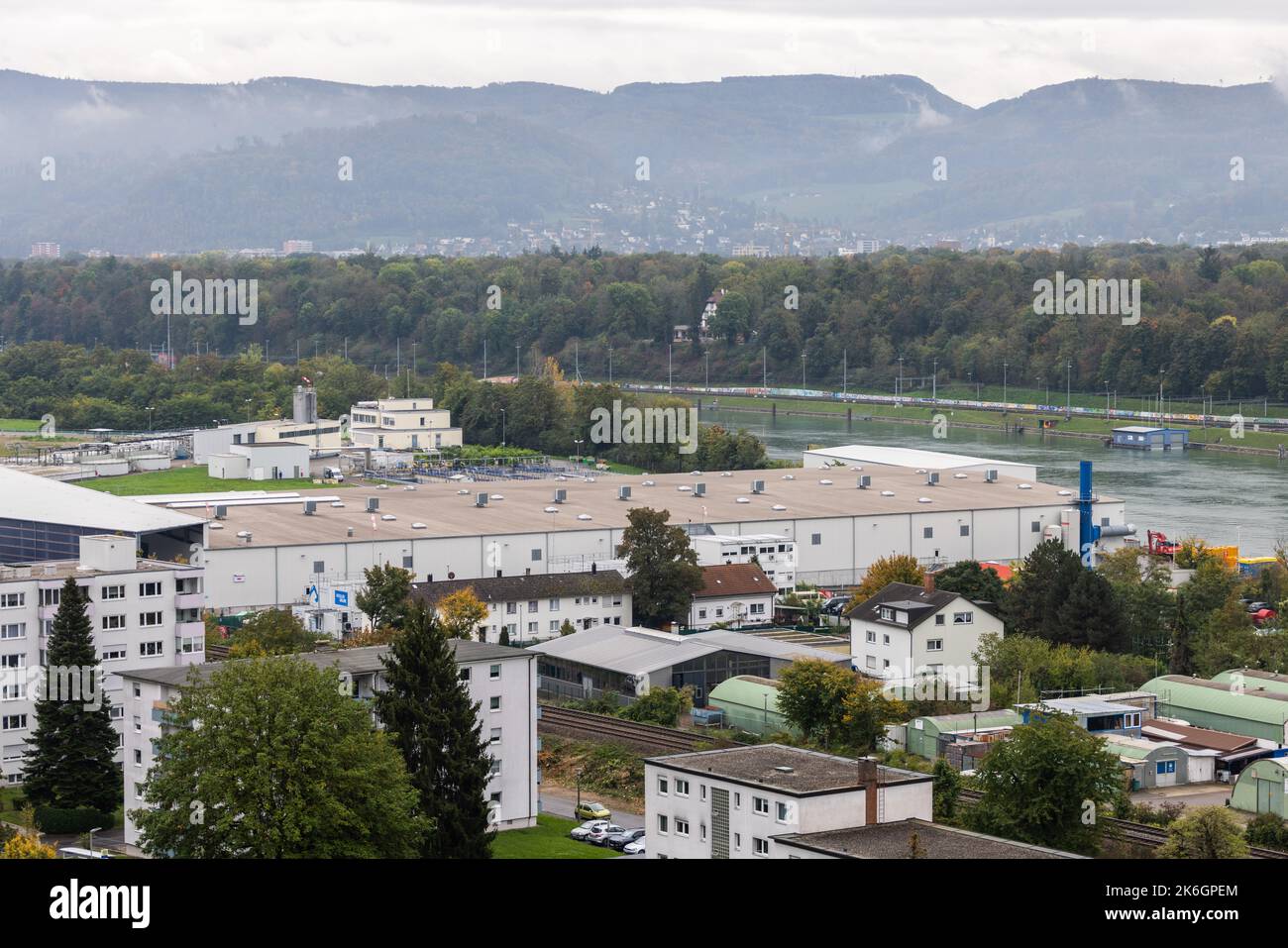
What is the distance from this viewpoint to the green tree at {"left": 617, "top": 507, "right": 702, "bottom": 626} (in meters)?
16.6

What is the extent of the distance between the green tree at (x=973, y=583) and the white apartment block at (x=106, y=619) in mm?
6236

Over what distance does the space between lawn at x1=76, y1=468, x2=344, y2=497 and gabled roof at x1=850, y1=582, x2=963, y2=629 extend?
13.6 m

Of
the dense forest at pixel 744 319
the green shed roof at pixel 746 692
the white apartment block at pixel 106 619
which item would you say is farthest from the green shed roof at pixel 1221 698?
the dense forest at pixel 744 319

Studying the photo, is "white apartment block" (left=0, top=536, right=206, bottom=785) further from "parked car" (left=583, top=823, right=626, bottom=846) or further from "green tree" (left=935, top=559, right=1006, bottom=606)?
"green tree" (left=935, top=559, right=1006, bottom=606)

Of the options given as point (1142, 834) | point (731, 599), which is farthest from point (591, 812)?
point (731, 599)

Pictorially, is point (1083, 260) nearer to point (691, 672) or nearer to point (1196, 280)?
point (1196, 280)

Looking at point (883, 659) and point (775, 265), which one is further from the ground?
point (775, 265)

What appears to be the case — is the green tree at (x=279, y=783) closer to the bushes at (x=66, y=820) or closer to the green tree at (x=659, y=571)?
the bushes at (x=66, y=820)

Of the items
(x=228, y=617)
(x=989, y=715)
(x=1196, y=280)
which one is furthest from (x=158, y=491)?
(x=1196, y=280)

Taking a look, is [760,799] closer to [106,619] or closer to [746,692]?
[746,692]

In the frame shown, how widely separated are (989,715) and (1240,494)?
18.2m

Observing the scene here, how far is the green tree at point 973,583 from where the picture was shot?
16000 millimetres

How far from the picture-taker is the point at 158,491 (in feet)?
87.4

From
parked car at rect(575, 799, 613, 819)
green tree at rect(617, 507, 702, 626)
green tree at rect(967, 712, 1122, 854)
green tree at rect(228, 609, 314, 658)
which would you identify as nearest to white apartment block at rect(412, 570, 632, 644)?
green tree at rect(617, 507, 702, 626)
